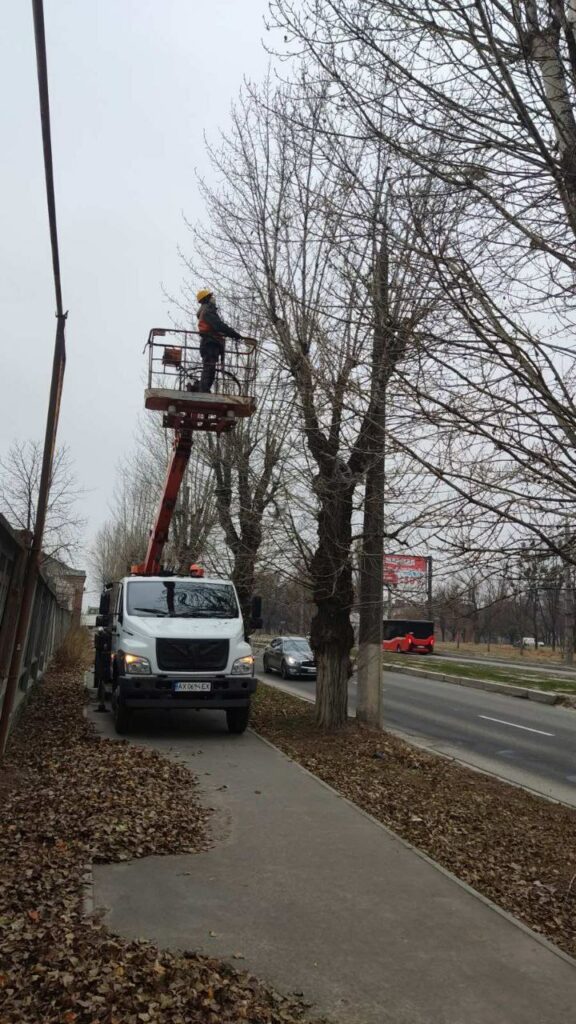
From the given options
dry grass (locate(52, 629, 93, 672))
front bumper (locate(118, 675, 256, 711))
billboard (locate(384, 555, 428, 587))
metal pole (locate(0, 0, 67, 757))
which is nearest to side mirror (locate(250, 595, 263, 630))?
front bumper (locate(118, 675, 256, 711))

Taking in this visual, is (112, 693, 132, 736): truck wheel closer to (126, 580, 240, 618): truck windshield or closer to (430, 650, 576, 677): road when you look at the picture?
→ (126, 580, 240, 618): truck windshield

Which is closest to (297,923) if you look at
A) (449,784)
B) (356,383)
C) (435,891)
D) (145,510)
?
(435,891)

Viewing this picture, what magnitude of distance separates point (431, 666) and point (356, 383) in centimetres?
2818

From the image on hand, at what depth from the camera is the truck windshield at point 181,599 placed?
11.8 m

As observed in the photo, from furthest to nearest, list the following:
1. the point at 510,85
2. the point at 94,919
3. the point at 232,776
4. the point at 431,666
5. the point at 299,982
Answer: the point at 431,666, the point at 232,776, the point at 510,85, the point at 94,919, the point at 299,982

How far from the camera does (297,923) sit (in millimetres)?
4469

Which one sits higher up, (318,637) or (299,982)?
(318,637)

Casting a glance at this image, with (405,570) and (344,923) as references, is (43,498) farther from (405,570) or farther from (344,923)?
(405,570)

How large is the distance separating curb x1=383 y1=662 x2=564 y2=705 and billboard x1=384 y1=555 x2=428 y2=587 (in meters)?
12.2

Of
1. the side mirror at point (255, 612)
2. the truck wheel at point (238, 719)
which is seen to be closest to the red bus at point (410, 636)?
the side mirror at point (255, 612)

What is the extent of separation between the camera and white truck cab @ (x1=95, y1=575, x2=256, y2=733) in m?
10.7

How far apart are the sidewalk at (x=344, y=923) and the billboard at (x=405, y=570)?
217 cm

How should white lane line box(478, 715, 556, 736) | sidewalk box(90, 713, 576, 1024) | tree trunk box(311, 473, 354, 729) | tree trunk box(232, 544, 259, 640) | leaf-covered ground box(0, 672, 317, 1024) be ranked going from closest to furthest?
leaf-covered ground box(0, 672, 317, 1024), sidewalk box(90, 713, 576, 1024), tree trunk box(311, 473, 354, 729), tree trunk box(232, 544, 259, 640), white lane line box(478, 715, 556, 736)

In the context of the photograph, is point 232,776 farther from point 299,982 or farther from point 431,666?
point 431,666
